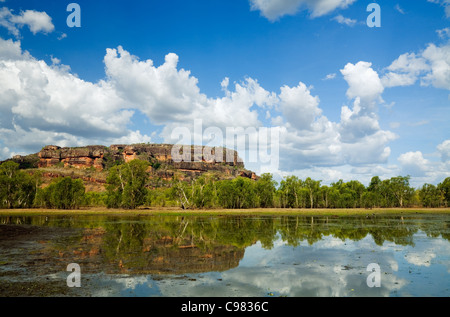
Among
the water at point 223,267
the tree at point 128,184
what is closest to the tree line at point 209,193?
the tree at point 128,184

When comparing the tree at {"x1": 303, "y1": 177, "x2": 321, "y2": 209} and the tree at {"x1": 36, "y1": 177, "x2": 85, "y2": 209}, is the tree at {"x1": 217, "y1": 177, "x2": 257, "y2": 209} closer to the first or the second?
the tree at {"x1": 303, "y1": 177, "x2": 321, "y2": 209}

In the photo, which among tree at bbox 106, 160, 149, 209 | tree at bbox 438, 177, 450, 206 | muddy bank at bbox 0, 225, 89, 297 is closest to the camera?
muddy bank at bbox 0, 225, 89, 297

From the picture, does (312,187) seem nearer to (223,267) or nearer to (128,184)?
(128,184)

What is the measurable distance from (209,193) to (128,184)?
29.7 m

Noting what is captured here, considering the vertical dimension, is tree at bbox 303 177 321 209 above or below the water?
above

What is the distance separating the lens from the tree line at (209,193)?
94.1 metres

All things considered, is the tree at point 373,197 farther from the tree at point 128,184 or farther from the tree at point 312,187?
the tree at point 128,184

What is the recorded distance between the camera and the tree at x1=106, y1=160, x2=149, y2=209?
9144 centimetres

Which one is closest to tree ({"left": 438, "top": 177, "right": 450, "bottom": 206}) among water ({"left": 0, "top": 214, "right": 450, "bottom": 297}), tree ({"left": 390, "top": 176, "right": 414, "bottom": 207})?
tree ({"left": 390, "top": 176, "right": 414, "bottom": 207})

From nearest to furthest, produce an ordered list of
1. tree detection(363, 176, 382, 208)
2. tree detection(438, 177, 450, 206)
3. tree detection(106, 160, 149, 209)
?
tree detection(106, 160, 149, 209) → tree detection(438, 177, 450, 206) → tree detection(363, 176, 382, 208)

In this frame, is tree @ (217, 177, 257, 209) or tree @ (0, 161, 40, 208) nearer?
tree @ (0, 161, 40, 208)
